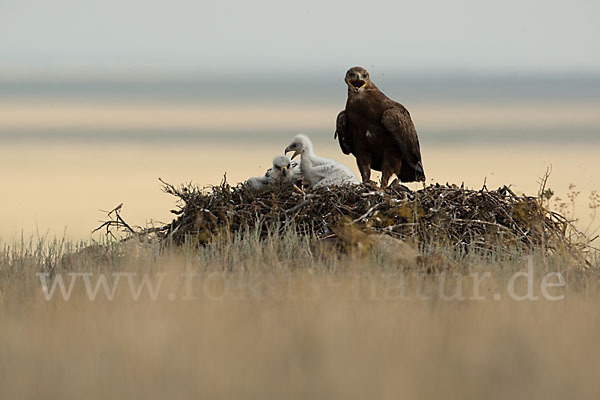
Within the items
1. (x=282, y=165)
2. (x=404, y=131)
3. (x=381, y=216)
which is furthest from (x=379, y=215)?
(x=404, y=131)

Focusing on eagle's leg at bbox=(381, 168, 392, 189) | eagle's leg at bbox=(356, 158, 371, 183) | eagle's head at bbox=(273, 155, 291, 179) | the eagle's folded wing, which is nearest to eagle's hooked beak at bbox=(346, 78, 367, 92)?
the eagle's folded wing

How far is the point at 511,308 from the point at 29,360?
12.8 feet

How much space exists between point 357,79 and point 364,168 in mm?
1287

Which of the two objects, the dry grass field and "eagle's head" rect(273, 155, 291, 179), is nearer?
the dry grass field

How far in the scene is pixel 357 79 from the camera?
11.9 meters

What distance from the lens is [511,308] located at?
7.12 metres

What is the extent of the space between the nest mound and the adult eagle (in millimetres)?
1037

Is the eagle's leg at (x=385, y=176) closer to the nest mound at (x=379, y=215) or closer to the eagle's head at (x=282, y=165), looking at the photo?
the nest mound at (x=379, y=215)

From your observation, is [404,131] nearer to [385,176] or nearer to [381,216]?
[385,176]

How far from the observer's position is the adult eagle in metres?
11.9

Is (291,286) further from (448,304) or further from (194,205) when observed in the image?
(194,205)

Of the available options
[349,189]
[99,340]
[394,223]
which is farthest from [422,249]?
[99,340]

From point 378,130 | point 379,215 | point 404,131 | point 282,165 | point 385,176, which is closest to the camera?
point 379,215

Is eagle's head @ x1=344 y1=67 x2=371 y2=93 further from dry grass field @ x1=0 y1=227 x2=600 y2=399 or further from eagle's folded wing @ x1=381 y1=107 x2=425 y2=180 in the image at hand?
dry grass field @ x1=0 y1=227 x2=600 y2=399
